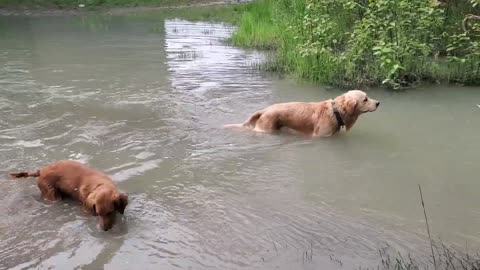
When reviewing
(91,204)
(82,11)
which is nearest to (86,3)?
(82,11)

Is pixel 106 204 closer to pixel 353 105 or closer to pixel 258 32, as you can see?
pixel 353 105

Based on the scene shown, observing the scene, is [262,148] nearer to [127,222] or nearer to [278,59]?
[127,222]

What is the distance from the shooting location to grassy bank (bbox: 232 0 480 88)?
457 inches

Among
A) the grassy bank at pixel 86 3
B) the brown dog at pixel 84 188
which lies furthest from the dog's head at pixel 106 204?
the grassy bank at pixel 86 3

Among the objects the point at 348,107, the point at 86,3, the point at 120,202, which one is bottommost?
the point at 120,202

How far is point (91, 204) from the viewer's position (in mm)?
5535

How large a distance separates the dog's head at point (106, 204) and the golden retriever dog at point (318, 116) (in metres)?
3.72

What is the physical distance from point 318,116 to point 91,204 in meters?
4.24

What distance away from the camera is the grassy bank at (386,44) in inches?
457

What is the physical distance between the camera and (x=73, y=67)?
14359 millimetres

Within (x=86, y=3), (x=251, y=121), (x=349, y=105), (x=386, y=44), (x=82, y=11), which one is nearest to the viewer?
(x=349, y=105)

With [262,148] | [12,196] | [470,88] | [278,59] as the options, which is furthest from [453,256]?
[278,59]

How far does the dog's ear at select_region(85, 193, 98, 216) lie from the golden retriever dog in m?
3.74

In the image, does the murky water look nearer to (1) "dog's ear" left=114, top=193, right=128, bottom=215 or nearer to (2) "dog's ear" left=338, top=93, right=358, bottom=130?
(1) "dog's ear" left=114, top=193, right=128, bottom=215
